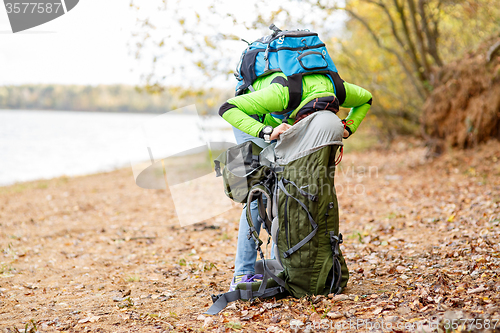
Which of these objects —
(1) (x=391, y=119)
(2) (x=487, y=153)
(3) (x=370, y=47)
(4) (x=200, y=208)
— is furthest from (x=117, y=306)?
(3) (x=370, y=47)

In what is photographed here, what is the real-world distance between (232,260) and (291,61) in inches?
101

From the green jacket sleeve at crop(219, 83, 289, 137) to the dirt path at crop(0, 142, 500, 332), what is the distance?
4.37ft

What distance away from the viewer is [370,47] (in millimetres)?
12328

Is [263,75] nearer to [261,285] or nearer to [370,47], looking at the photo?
[261,285]

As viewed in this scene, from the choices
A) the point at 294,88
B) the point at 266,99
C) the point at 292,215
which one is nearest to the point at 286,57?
the point at 294,88

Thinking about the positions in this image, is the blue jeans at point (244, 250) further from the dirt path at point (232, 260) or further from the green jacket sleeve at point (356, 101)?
the green jacket sleeve at point (356, 101)

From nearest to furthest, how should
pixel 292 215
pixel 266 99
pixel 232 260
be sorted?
pixel 266 99, pixel 292 215, pixel 232 260

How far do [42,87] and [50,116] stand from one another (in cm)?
378

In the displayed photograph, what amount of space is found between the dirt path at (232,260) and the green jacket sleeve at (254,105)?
1333 mm

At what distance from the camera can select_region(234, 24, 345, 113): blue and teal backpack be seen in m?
2.59

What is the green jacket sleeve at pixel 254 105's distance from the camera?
8.31ft

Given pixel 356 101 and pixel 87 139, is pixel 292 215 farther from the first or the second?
pixel 87 139

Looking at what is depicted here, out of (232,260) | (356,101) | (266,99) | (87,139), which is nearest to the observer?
(266,99)

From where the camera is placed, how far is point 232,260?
4316 mm
